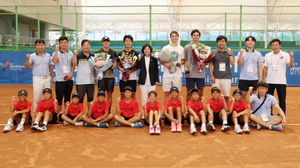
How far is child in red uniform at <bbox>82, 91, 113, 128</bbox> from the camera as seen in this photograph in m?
5.27

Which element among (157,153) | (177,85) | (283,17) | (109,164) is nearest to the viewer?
(109,164)

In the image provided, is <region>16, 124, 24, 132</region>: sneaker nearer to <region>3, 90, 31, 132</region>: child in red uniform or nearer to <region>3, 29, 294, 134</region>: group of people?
<region>3, 29, 294, 134</region>: group of people

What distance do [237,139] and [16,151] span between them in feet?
11.5

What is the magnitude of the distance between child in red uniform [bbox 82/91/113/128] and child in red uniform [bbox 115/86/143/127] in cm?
20

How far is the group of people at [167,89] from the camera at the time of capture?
17.2 ft

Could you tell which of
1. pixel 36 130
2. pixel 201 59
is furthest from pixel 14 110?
pixel 201 59

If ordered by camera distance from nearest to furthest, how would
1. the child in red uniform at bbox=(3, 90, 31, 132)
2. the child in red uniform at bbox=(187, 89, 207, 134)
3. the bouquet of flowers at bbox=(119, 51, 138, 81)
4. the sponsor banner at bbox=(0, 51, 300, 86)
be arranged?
the child in red uniform at bbox=(187, 89, 207, 134), the child in red uniform at bbox=(3, 90, 31, 132), the bouquet of flowers at bbox=(119, 51, 138, 81), the sponsor banner at bbox=(0, 51, 300, 86)

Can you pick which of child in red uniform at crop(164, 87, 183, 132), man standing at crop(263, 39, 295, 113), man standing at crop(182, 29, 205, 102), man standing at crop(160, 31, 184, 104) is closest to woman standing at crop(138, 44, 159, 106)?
man standing at crop(160, 31, 184, 104)

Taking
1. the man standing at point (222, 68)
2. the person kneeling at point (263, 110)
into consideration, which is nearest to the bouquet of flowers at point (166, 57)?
the man standing at point (222, 68)

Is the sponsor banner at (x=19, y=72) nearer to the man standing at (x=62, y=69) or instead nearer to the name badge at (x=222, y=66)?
the man standing at (x=62, y=69)

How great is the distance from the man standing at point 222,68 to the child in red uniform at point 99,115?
7.65 feet

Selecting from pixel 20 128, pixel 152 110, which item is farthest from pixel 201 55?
pixel 20 128

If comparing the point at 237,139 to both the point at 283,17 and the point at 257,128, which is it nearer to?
the point at 257,128

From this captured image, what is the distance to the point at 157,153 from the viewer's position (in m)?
3.86
